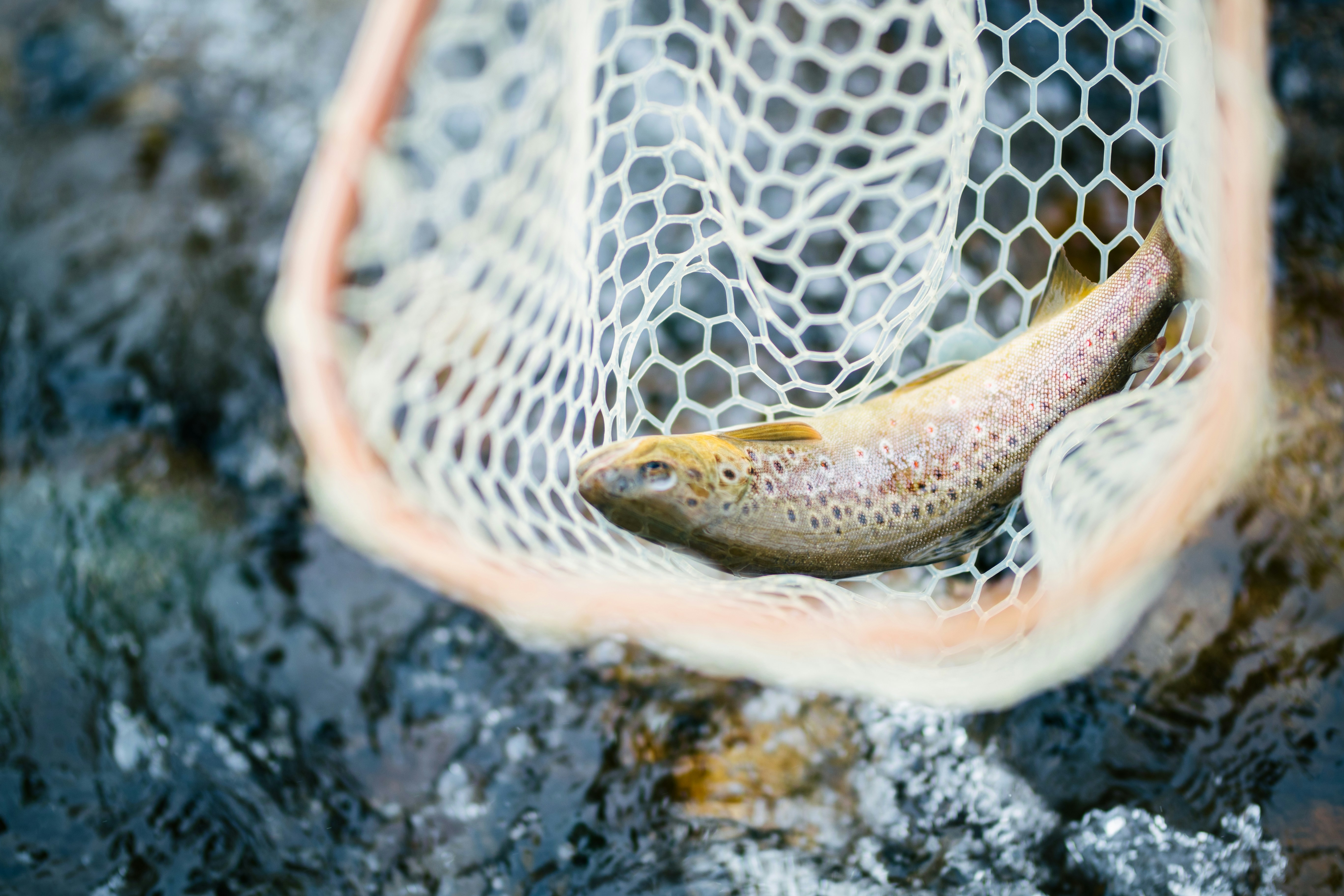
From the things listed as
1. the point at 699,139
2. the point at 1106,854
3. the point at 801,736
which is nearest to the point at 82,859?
the point at 801,736

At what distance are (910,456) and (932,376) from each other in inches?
8.5

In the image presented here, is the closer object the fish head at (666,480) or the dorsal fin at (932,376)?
the fish head at (666,480)

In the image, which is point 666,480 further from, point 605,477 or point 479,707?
point 479,707

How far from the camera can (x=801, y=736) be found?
3021mm

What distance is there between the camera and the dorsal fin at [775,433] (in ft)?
5.79

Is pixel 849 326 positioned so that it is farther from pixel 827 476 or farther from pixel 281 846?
pixel 281 846

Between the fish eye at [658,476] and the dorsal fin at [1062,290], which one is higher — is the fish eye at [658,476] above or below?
below

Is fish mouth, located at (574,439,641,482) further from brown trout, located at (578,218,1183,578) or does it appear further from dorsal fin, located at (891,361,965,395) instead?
dorsal fin, located at (891,361,965,395)

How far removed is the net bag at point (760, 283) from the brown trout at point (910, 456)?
0.26ft

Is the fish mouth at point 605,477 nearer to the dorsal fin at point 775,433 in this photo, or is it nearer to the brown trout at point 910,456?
the brown trout at point 910,456

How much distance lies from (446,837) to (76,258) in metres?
2.76

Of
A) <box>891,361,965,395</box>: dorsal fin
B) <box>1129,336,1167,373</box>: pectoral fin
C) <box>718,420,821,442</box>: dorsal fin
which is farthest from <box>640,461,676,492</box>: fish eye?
<box>1129,336,1167,373</box>: pectoral fin

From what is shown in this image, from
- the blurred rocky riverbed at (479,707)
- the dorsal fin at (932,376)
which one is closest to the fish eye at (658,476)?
the dorsal fin at (932,376)

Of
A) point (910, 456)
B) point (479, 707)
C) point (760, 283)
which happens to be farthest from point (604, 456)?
point (479, 707)
